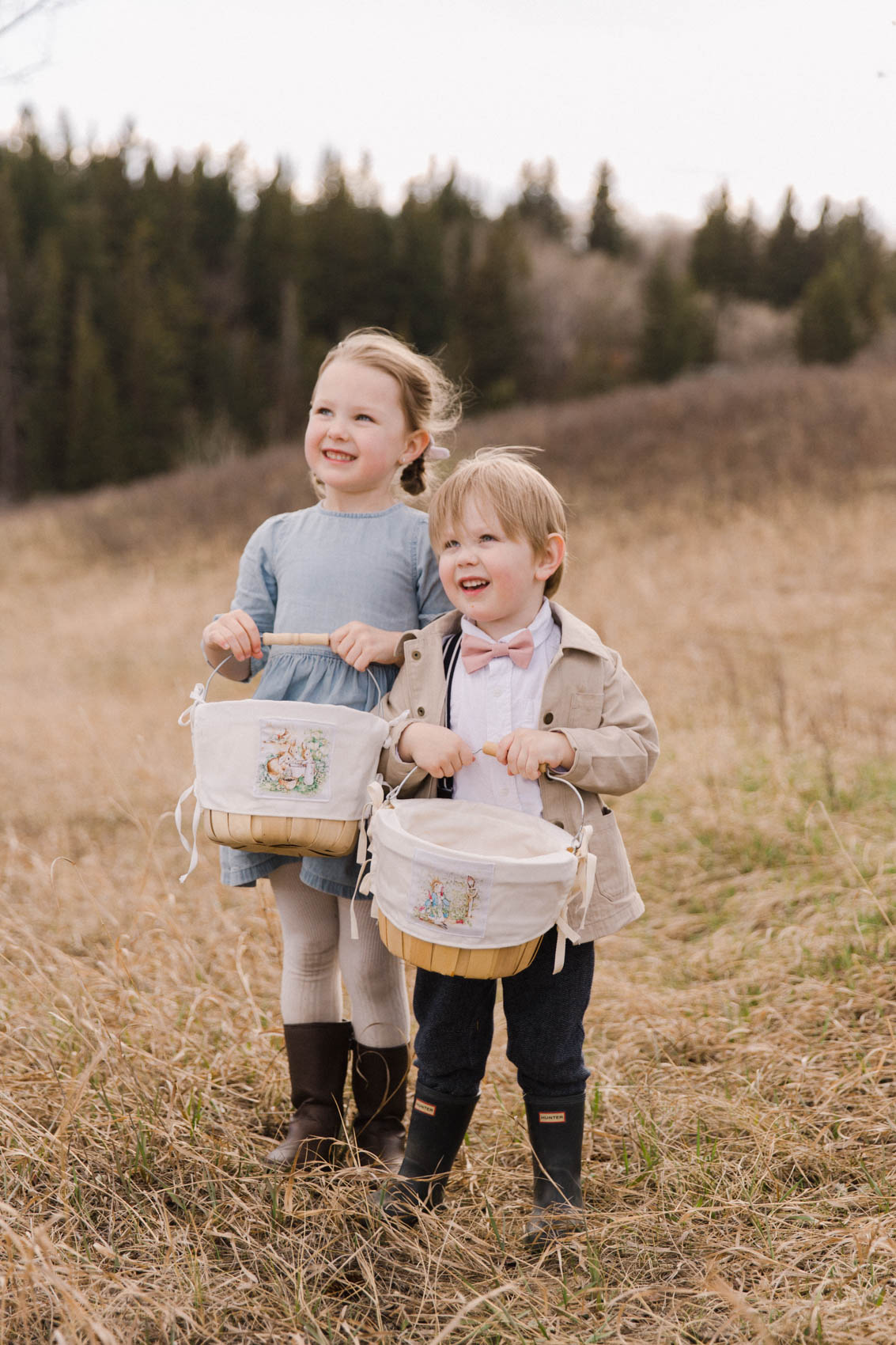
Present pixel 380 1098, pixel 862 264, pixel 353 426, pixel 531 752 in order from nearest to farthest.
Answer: pixel 531 752 → pixel 353 426 → pixel 380 1098 → pixel 862 264

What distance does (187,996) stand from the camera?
2.93 metres

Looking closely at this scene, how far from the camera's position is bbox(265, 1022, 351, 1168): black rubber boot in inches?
86.6

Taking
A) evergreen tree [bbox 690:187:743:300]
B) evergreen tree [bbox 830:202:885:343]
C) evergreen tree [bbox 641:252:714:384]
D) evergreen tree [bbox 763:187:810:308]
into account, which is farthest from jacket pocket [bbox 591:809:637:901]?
evergreen tree [bbox 763:187:810:308]

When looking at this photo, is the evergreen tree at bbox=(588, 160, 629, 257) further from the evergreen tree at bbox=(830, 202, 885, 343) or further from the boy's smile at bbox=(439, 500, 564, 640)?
the boy's smile at bbox=(439, 500, 564, 640)

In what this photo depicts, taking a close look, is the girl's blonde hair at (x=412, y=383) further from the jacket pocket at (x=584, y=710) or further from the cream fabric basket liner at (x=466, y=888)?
the cream fabric basket liner at (x=466, y=888)

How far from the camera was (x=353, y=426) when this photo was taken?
2.16 m

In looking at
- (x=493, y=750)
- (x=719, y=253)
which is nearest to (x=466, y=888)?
(x=493, y=750)

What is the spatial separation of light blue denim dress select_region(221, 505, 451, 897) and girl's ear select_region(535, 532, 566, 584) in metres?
0.30

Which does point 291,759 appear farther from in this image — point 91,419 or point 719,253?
point 719,253

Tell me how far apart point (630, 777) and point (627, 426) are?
14093 mm

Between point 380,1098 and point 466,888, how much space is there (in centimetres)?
88

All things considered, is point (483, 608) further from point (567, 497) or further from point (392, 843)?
point (567, 497)

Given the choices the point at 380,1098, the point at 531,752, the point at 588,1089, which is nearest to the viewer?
the point at 531,752

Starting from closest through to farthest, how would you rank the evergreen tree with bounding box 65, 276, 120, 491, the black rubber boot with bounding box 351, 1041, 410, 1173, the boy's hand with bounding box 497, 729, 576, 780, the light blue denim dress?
the boy's hand with bounding box 497, 729, 576, 780 < the light blue denim dress < the black rubber boot with bounding box 351, 1041, 410, 1173 < the evergreen tree with bounding box 65, 276, 120, 491
